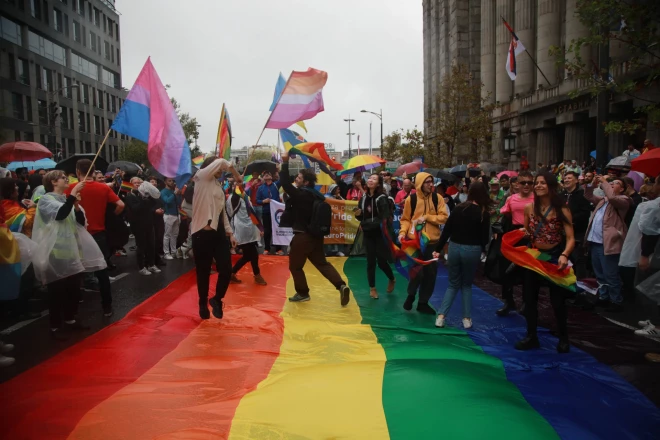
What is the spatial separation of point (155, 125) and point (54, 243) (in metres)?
2.39

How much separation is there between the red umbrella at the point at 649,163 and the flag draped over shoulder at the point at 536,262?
3.31 metres

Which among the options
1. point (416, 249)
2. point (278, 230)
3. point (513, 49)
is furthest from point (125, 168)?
point (513, 49)

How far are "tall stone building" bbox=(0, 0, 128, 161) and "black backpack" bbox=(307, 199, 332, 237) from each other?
346 centimetres

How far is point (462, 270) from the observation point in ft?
21.6

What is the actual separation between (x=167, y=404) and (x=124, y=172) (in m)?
12.5

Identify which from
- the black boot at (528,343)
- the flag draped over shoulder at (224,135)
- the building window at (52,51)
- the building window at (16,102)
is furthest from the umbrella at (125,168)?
the black boot at (528,343)

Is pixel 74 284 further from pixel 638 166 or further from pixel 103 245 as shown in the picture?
pixel 638 166

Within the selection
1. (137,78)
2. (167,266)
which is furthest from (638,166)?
(167,266)

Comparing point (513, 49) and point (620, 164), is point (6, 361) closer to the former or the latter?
point (620, 164)

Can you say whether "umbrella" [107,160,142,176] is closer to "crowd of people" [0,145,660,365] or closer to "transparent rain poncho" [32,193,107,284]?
"crowd of people" [0,145,660,365]

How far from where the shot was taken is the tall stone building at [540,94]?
82.8 feet

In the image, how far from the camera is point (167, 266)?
38.2 ft

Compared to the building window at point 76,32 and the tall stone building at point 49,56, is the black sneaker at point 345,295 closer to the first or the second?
the tall stone building at point 49,56

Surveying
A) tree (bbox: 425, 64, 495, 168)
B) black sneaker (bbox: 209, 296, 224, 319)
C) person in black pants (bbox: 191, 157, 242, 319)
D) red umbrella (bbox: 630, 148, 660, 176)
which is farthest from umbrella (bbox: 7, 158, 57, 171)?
tree (bbox: 425, 64, 495, 168)
